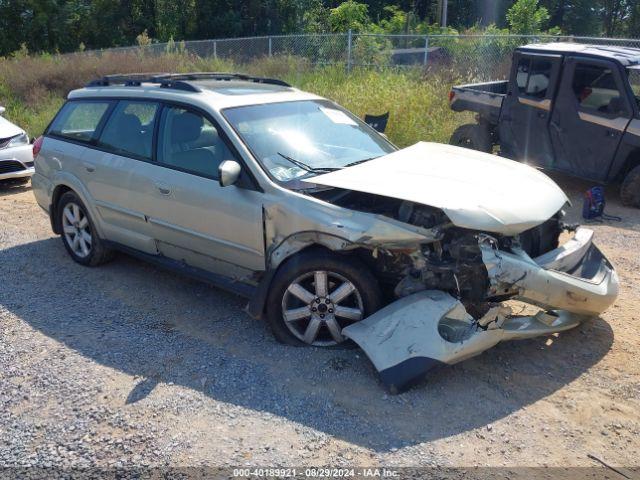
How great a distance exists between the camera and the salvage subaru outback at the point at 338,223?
3688 millimetres

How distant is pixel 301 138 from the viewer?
4.68 metres

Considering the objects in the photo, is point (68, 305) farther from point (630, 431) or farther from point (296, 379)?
point (630, 431)

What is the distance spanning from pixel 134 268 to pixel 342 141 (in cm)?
239

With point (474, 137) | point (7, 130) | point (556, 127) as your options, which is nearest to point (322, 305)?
point (556, 127)

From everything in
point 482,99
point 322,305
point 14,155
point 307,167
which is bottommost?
point 14,155

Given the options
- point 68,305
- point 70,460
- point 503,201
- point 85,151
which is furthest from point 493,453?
point 85,151

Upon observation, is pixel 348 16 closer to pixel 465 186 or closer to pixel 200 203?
pixel 200 203

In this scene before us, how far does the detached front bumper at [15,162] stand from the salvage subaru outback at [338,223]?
4366mm

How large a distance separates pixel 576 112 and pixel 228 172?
5906mm

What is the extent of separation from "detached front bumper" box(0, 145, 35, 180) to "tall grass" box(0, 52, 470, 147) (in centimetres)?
414

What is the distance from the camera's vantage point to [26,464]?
3.13 m

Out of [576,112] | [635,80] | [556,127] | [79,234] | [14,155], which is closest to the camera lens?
[79,234]

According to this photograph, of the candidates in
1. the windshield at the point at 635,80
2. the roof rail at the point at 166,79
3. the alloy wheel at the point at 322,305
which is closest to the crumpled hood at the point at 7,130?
the roof rail at the point at 166,79

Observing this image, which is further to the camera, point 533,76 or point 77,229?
point 533,76
